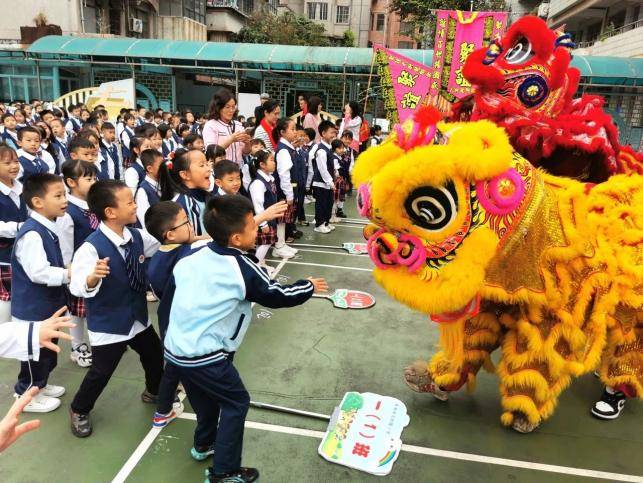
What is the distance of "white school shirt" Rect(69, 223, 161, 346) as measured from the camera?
2.36m

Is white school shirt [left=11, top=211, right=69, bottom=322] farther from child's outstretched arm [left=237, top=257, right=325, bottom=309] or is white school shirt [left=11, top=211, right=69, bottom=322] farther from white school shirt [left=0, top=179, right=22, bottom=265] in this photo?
child's outstretched arm [left=237, top=257, right=325, bottom=309]

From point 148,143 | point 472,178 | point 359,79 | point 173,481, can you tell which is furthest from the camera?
point 359,79

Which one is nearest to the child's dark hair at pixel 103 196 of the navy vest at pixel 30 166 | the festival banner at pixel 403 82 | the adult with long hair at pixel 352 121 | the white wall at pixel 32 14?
the navy vest at pixel 30 166

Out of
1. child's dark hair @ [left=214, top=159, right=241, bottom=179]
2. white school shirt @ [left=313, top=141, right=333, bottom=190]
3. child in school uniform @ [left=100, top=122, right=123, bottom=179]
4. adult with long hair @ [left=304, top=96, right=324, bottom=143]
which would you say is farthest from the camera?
adult with long hair @ [left=304, top=96, right=324, bottom=143]

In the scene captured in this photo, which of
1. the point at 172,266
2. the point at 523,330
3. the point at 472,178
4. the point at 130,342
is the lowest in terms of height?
the point at 130,342

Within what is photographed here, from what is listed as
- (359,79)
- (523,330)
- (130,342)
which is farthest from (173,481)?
(359,79)

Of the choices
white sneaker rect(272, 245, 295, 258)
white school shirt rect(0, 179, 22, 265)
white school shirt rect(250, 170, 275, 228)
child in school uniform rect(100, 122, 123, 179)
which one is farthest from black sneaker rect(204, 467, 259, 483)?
child in school uniform rect(100, 122, 123, 179)

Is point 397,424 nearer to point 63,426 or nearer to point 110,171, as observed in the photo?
point 63,426

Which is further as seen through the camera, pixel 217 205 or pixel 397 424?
pixel 397 424

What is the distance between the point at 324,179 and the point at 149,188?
308 centimetres

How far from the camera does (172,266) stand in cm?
230

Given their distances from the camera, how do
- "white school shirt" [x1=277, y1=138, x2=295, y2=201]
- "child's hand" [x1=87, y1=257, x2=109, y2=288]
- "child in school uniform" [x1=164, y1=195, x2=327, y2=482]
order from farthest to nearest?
"white school shirt" [x1=277, y1=138, x2=295, y2=201], "child's hand" [x1=87, y1=257, x2=109, y2=288], "child in school uniform" [x1=164, y1=195, x2=327, y2=482]

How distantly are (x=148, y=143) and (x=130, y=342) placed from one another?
369 cm

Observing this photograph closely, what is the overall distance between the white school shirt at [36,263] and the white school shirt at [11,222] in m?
0.61
